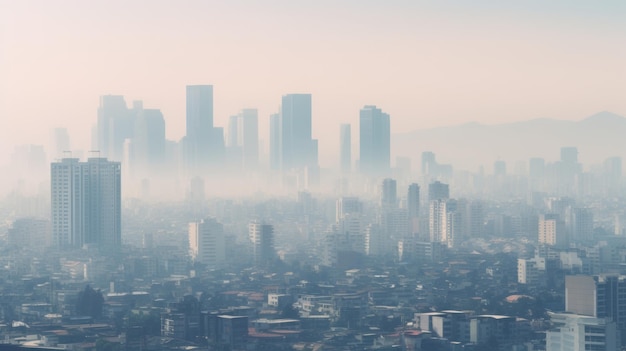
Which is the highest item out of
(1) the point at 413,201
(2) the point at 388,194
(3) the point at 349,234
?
(2) the point at 388,194

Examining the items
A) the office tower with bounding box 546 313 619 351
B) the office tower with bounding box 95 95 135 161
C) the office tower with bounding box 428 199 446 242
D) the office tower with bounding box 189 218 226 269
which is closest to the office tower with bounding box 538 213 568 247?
the office tower with bounding box 428 199 446 242

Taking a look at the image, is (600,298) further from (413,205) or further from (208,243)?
(413,205)

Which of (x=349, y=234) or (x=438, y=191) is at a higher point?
(x=438, y=191)

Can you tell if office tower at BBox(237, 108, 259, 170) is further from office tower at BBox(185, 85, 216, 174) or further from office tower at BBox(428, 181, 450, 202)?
office tower at BBox(428, 181, 450, 202)

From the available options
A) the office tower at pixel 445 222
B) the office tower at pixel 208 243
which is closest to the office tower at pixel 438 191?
the office tower at pixel 445 222

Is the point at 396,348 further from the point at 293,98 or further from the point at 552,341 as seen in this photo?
the point at 293,98

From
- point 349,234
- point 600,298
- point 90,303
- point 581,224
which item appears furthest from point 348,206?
point 600,298
